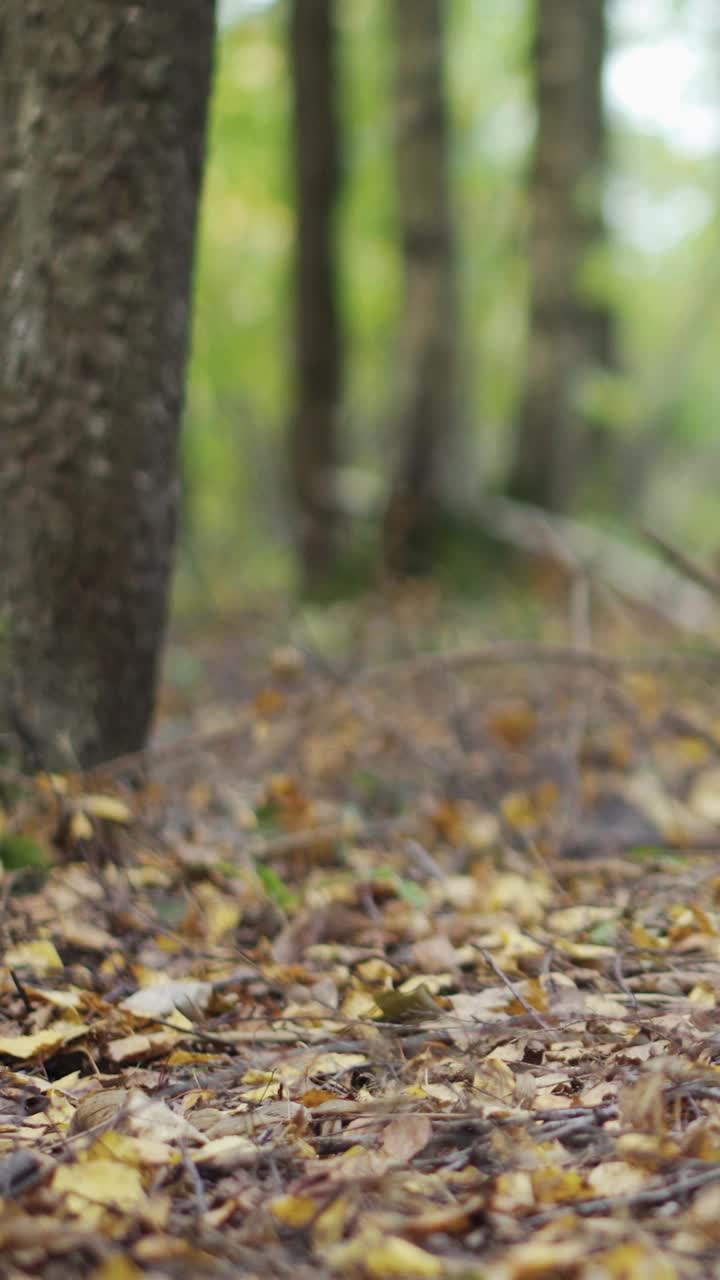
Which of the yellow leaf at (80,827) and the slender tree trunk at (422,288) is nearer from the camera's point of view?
the yellow leaf at (80,827)

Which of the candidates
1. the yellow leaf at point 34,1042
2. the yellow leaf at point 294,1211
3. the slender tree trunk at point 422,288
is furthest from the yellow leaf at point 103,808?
the slender tree trunk at point 422,288

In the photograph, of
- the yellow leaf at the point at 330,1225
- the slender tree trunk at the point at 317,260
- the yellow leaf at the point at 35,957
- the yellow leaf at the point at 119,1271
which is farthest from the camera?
the slender tree trunk at the point at 317,260

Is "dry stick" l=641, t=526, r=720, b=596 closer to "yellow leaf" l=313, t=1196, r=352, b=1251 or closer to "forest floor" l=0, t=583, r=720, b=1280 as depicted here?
"forest floor" l=0, t=583, r=720, b=1280

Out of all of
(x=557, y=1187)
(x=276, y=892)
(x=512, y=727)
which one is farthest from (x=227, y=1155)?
(x=512, y=727)

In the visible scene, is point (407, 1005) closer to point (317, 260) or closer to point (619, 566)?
point (619, 566)

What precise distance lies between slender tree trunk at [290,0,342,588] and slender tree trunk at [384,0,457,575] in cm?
90

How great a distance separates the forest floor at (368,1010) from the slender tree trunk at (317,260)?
13.9 ft

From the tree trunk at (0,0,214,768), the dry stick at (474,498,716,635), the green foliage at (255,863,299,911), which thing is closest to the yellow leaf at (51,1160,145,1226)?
the green foliage at (255,863,299,911)

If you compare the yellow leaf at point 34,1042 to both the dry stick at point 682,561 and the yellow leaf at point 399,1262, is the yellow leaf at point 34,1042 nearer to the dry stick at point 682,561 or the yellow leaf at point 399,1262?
the yellow leaf at point 399,1262

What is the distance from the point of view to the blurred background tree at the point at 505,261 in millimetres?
7930

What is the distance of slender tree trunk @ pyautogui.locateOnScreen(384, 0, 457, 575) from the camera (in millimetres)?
6984

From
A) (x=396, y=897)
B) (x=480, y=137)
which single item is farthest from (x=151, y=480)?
(x=480, y=137)

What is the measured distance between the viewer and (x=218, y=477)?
2262cm

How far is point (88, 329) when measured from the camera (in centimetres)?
263
